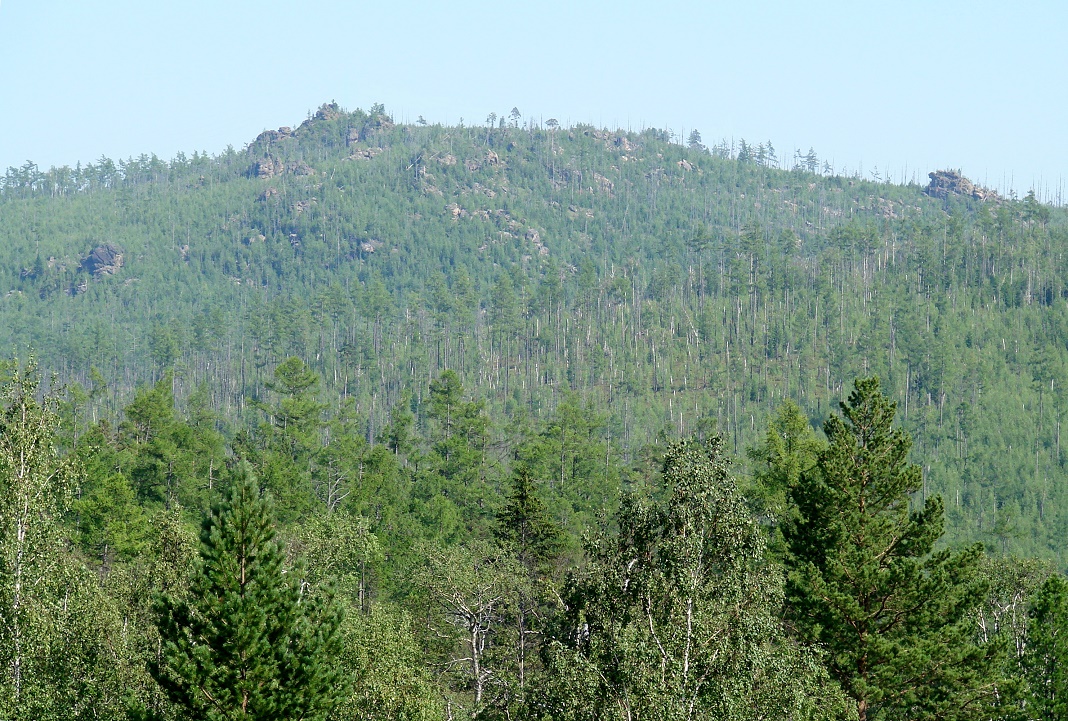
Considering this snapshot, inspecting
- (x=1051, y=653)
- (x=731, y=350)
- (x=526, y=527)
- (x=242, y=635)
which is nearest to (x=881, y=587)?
(x=1051, y=653)

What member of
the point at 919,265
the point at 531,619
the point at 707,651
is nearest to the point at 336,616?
the point at 707,651

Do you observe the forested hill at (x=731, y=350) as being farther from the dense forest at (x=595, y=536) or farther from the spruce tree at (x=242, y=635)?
the spruce tree at (x=242, y=635)

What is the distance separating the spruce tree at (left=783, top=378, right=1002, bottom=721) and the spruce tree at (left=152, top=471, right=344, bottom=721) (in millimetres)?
17095

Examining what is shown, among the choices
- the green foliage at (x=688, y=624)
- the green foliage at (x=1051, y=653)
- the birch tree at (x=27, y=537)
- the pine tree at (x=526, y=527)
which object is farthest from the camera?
the pine tree at (x=526, y=527)

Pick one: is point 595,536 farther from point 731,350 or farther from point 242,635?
point 731,350

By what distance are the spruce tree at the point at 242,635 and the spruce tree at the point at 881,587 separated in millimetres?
17095

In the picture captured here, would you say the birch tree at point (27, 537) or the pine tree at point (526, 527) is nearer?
the birch tree at point (27, 537)

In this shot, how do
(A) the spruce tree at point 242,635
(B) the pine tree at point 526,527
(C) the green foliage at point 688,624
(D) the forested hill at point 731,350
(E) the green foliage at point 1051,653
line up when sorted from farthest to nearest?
(D) the forested hill at point 731,350 → (B) the pine tree at point 526,527 → (E) the green foliage at point 1051,653 → (C) the green foliage at point 688,624 → (A) the spruce tree at point 242,635

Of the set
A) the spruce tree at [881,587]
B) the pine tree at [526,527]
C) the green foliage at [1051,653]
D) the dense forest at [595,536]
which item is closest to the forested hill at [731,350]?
the dense forest at [595,536]

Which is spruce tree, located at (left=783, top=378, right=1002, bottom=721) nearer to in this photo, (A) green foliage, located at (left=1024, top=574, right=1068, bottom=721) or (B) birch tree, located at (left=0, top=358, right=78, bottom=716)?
(A) green foliage, located at (left=1024, top=574, right=1068, bottom=721)

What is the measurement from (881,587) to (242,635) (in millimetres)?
20437

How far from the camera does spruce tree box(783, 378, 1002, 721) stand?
33.2 m

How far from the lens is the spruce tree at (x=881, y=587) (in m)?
33.2

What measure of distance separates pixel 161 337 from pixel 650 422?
236ft
